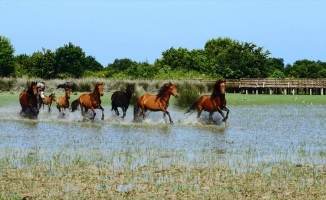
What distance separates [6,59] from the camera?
91625 mm

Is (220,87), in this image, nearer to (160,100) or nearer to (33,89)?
(160,100)

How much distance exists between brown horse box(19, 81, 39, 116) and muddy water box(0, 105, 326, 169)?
0.54 m

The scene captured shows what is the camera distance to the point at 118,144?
1617 cm

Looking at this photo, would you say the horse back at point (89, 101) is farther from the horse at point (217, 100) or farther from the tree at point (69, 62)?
the tree at point (69, 62)

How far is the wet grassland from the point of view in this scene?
9.73 metres

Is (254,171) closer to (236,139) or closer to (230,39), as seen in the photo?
(236,139)

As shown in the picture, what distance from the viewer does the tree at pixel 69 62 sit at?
276 ft

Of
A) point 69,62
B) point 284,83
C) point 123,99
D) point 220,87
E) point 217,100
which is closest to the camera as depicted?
point 220,87

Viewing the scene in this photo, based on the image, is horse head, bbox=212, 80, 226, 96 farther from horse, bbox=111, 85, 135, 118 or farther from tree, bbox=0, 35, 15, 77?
tree, bbox=0, 35, 15, 77

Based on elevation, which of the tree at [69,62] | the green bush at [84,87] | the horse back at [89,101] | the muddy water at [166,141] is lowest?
the muddy water at [166,141]

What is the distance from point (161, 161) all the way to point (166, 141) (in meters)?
4.06

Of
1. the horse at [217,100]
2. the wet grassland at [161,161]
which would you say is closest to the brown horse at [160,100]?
the wet grassland at [161,161]

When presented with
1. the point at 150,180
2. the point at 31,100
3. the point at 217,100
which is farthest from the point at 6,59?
the point at 150,180

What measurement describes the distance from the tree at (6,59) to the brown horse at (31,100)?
6457cm
